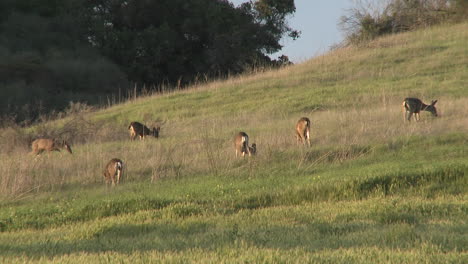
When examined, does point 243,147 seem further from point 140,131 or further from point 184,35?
point 184,35

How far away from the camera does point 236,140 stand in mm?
16406

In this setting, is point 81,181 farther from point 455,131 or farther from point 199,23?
point 199,23

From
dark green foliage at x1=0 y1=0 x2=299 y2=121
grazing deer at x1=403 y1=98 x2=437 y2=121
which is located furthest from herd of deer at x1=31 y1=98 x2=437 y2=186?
dark green foliage at x1=0 y1=0 x2=299 y2=121

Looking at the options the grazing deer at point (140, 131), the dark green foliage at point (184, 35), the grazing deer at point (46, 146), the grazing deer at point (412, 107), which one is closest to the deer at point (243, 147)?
the grazing deer at point (46, 146)

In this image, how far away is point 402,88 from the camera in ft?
87.2

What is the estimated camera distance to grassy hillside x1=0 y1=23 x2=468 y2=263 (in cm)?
816

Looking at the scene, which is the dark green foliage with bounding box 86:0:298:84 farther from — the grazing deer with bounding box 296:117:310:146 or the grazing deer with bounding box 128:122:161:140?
the grazing deer with bounding box 296:117:310:146

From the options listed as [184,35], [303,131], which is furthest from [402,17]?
[303,131]

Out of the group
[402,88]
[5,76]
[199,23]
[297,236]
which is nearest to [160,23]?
[199,23]

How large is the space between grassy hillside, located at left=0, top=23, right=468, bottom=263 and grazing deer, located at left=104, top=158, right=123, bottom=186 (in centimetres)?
25

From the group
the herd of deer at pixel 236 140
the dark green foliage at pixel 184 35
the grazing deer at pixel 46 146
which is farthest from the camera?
the dark green foliage at pixel 184 35

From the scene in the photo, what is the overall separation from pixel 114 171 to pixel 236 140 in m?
3.23

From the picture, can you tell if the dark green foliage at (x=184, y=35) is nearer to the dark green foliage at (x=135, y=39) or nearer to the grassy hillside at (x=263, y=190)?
the dark green foliage at (x=135, y=39)

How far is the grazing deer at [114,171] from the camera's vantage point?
14240 millimetres
